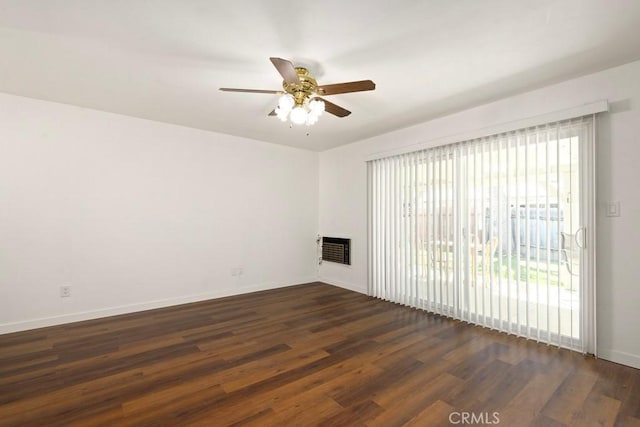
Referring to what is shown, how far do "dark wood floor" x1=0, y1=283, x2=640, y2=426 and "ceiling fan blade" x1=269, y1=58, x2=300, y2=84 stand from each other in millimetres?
2224

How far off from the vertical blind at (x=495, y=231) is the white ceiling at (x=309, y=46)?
2.16 feet

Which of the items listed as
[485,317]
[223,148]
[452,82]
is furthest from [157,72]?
[485,317]

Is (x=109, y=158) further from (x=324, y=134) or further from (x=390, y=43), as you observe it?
(x=390, y=43)

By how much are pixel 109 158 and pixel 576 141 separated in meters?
5.09

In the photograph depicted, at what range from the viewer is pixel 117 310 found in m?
3.65

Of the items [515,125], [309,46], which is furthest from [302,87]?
[515,125]

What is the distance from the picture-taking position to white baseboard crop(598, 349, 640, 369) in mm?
2342

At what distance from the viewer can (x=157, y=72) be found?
8.46 ft

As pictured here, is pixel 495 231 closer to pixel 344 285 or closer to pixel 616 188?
pixel 616 188

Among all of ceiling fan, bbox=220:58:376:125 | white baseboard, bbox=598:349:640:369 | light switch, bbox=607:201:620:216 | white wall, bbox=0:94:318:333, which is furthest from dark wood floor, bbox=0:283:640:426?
ceiling fan, bbox=220:58:376:125

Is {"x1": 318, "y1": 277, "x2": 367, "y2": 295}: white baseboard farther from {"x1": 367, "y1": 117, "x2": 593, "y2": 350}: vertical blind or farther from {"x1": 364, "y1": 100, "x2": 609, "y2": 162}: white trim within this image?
{"x1": 364, "y1": 100, "x2": 609, "y2": 162}: white trim

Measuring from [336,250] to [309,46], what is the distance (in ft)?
11.9

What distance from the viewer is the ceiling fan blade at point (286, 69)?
1.88 metres

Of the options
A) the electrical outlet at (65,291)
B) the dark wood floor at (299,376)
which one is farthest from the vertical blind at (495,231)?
the electrical outlet at (65,291)
